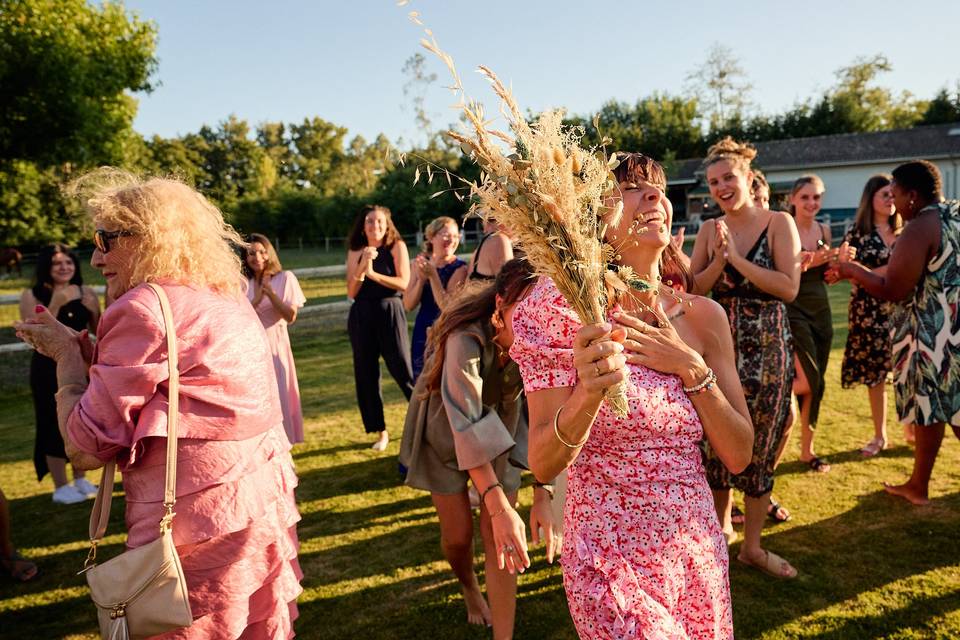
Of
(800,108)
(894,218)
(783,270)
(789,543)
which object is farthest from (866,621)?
(800,108)

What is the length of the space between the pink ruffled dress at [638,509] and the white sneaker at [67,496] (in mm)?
5669

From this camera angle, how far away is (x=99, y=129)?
19906 mm

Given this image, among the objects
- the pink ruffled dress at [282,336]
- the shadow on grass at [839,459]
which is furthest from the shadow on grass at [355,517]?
the shadow on grass at [839,459]

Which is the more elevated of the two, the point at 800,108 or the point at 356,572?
the point at 800,108

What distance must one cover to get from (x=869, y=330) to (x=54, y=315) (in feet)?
24.4

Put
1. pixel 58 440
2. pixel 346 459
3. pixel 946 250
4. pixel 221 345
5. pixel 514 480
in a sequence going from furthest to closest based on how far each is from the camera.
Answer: pixel 346 459 < pixel 58 440 < pixel 946 250 < pixel 514 480 < pixel 221 345

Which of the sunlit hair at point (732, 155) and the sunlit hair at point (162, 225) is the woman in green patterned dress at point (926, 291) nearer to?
the sunlit hair at point (732, 155)

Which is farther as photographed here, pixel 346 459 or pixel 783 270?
pixel 346 459

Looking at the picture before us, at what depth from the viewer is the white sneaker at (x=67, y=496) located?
19.0 ft

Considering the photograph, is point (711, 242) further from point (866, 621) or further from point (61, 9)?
point (61, 9)

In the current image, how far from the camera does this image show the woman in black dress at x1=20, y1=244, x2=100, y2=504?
5.32 m

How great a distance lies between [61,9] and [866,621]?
26.5 metres

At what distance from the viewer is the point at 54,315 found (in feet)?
17.2

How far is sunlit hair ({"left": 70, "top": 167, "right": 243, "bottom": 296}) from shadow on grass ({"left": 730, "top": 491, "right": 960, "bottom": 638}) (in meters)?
3.28
